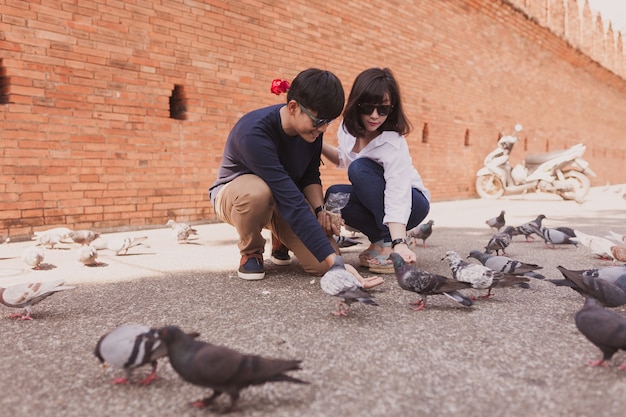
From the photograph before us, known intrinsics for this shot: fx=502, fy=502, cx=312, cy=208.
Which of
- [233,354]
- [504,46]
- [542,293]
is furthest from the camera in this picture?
[504,46]

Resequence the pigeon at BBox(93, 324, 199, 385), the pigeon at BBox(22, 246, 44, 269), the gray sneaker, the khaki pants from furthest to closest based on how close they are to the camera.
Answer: the pigeon at BBox(22, 246, 44, 269)
the gray sneaker
the khaki pants
the pigeon at BBox(93, 324, 199, 385)

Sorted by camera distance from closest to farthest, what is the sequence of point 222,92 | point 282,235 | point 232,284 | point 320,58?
point 232,284 → point 282,235 → point 222,92 → point 320,58

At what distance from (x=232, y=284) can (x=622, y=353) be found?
7.52ft

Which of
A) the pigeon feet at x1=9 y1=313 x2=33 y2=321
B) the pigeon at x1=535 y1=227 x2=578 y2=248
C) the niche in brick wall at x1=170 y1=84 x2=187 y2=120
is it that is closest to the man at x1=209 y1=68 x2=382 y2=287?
the pigeon feet at x1=9 y1=313 x2=33 y2=321

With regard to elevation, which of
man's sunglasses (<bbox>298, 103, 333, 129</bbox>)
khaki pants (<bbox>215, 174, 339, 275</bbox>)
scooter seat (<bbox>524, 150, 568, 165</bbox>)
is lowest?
khaki pants (<bbox>215, 174, 339, 275</bbox>)

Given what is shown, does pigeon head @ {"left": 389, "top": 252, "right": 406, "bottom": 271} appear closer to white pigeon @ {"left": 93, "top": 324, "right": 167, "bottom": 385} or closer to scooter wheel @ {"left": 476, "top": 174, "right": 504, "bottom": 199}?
white pigeon @ {"left": 93, "top": 324, "right": 167, "bottom": 385}

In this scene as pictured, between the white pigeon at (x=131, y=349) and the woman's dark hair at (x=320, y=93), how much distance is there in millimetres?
1583

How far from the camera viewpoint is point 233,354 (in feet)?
5.28

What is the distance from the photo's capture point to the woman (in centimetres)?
338

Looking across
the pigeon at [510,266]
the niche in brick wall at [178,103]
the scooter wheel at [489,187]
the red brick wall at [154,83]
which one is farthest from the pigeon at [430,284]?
the scooter wheel at [489,187]

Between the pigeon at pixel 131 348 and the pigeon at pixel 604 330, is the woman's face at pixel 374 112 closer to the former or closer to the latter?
the pigeon at pixel 604 330

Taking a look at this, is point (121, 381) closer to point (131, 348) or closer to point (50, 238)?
point (131, 348)

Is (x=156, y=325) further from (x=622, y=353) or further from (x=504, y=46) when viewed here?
(x=504, y=46)

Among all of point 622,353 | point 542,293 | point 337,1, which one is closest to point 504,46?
point 337,1
